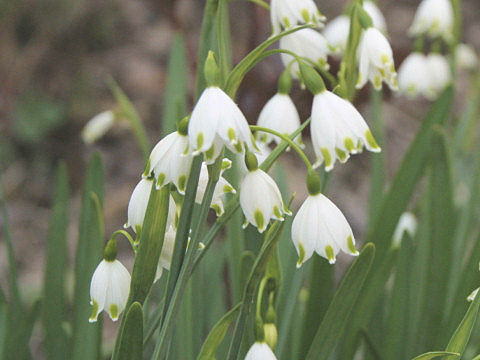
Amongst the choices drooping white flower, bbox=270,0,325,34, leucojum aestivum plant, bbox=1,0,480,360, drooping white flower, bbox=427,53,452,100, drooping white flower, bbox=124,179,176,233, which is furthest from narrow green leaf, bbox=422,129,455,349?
drooping white flower, bbox=427,53,452,100

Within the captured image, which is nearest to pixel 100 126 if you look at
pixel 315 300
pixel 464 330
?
pixel 315 300

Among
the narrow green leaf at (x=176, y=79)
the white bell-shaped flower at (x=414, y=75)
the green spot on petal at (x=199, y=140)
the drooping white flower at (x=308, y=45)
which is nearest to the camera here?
the green spot on petal at (x=199, y=140)

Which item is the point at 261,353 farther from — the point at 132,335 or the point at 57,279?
the point at 57,279

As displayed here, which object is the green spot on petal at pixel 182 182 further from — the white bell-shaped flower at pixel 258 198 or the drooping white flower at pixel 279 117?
the drooping white flower at pixel 279 117

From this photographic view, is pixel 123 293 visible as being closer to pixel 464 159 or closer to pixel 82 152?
pixel 464 159

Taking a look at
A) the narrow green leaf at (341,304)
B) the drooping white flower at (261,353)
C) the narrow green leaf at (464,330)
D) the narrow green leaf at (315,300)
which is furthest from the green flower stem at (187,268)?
the narrow green leaf at (315,300)

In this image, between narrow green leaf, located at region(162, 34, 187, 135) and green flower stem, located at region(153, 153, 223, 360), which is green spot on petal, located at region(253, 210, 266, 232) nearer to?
green flower stem, located at region(153, 153, 223, 360)
